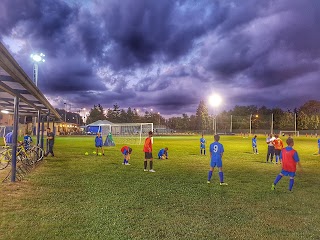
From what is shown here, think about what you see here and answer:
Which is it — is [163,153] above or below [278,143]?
below

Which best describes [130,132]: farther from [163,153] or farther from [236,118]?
[236,118]

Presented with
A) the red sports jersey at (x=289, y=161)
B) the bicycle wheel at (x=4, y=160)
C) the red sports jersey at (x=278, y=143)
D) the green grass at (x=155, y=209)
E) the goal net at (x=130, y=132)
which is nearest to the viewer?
the green grass at (x=155, y=209)

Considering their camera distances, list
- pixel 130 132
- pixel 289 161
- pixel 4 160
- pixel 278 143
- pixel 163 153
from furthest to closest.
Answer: pixel 130 132 → pixel 163 153 → pixel 278 143 → pixel 4 160 → pixel 289 161

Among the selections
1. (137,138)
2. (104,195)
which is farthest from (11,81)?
(137,138)

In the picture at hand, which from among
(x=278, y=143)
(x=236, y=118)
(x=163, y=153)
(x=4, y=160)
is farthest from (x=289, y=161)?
(x=236, y=118)

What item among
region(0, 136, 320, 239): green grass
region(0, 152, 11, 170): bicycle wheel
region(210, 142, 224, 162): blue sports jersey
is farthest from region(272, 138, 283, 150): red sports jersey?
region(0, 152, 11, 170): bicycle wheel

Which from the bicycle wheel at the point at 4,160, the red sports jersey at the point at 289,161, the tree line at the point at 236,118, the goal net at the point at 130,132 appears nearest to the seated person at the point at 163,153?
the bicycle wheel at the point at 4,160

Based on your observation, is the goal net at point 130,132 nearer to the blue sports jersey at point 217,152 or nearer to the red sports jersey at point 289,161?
the blue sports jersey at point 217,152

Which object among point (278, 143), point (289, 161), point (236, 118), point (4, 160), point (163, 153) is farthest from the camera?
point (236, 118)

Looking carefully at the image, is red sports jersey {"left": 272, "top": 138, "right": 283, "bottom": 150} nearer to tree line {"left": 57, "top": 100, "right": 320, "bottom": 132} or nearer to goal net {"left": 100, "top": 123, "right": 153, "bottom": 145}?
goal net {"left": 100, "top": 123, "right": 153, "bottom": 145}

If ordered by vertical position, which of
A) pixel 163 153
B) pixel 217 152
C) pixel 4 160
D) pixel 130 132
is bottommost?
pixel 163 153

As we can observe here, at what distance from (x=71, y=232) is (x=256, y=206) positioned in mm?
5113

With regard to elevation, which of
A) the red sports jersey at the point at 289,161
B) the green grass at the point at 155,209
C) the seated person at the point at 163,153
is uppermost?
the red sports jersey at the point at 289,161

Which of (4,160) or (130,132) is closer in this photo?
(4,160)
